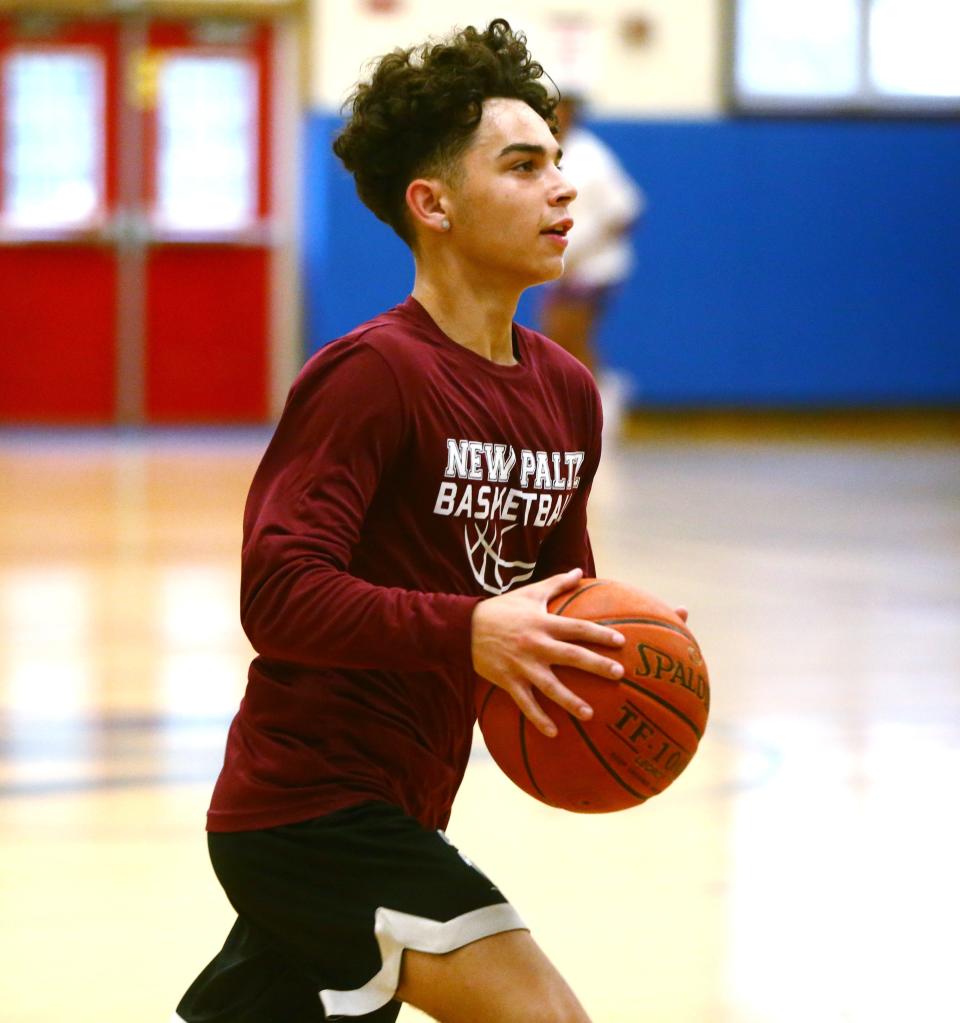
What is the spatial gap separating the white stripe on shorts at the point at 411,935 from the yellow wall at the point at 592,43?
1001 cm

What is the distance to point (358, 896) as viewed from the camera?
1.95 metres

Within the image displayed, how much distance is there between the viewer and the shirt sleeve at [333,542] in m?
1.84

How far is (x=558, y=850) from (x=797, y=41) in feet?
31.5

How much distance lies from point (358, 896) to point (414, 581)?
34cm

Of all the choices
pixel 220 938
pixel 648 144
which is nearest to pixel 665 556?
pixel 220 938

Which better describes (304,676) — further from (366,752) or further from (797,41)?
(797,41)

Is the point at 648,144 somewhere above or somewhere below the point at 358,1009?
above

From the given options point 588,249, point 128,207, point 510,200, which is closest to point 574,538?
point 510,200

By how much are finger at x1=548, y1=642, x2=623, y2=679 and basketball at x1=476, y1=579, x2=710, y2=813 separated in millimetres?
45

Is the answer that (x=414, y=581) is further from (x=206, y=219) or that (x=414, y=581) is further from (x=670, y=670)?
(x=206, y=219)

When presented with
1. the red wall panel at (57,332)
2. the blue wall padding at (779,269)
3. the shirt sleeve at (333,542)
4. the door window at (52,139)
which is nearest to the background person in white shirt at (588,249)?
the blue wall padding at (779,269)

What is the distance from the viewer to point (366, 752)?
203 centimetres

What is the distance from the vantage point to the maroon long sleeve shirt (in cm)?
187

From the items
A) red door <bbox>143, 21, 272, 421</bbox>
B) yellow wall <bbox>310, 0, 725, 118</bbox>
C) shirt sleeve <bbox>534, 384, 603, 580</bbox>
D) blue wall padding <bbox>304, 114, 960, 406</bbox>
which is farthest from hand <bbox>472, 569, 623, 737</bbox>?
red door <bbox>143, 21, 272, 421</bbox>
